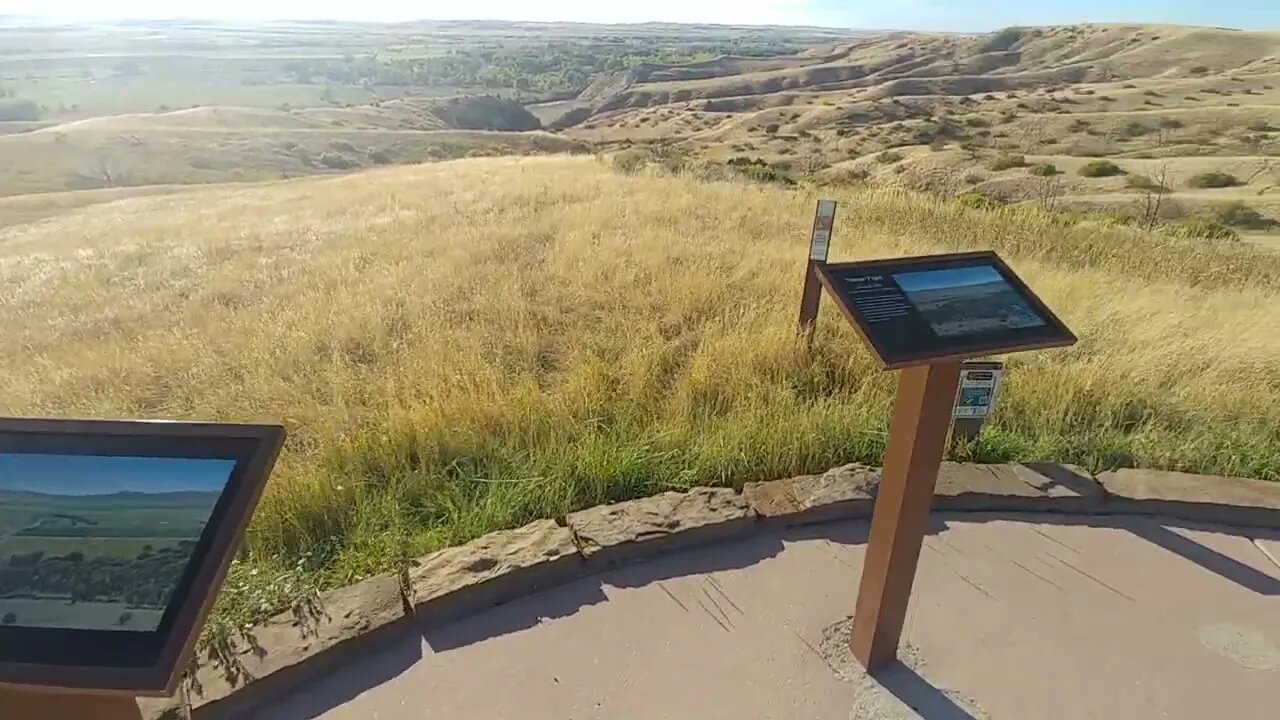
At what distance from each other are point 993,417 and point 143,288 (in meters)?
8.19

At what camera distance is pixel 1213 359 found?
17.1 ft

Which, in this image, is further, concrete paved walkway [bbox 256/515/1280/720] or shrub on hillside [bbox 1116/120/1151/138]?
shrub on hillside [bbox 1116/120/1151/138]

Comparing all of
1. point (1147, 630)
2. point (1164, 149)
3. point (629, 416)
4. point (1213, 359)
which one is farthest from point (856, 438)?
point (1164, 149)

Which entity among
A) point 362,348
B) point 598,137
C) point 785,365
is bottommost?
point 598,137

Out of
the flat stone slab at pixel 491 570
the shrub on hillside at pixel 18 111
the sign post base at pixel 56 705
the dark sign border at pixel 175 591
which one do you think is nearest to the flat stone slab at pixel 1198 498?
the flat stone slab at pixel 491 570

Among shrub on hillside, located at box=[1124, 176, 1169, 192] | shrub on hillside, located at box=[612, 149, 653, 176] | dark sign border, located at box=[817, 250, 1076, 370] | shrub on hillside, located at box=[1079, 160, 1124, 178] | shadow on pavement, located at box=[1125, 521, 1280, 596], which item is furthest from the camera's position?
shrub on hillside, located at box=[1079, 160, 1124, 178]

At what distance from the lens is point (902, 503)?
248cm

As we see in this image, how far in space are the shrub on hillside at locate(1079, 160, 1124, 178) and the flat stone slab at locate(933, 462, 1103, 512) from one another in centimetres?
2306

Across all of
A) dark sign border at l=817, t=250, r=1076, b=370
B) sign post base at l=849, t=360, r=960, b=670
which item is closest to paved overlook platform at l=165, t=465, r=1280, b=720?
sign post base at l=849, t=360, r=960, b=670

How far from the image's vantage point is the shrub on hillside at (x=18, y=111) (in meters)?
66.9

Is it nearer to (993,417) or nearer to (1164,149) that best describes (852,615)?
(993,417)

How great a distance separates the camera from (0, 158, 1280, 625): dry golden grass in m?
3.84

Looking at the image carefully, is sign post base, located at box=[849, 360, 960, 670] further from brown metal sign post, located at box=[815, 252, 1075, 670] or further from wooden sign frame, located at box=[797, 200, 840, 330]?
wooden sign frame, located at box=[797, 200, 840, 330]

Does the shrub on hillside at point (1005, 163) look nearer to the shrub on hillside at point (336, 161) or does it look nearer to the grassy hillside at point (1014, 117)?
the grassy hillside at point (1014, 117)
